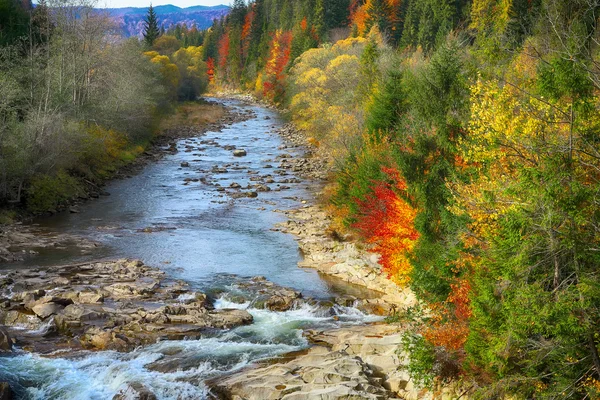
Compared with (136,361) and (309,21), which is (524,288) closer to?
(136,361)

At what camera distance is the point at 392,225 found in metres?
Result: 25.1

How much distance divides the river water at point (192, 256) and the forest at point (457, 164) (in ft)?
11.2

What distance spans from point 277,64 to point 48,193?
77.8m

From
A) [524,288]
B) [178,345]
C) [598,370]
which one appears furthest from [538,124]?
[178,345]

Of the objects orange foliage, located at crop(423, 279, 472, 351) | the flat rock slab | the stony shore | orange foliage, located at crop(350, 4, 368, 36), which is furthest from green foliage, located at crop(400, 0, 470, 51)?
orange foliage, located at crop(423, 279, 472, 351)

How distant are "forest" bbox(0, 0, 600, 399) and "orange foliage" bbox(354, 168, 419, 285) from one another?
85 millimetres

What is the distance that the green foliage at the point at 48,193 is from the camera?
34031 millimetres

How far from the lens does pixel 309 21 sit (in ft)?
338

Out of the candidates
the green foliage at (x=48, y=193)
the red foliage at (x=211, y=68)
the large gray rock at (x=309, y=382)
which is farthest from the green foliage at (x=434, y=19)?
the red foliage at (x=211, y=68)

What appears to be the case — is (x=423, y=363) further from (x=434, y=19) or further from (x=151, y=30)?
(x=151, y=30)

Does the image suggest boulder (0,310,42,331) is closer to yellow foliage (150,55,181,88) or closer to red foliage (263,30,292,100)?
yellow foliage (150,55,181,88)

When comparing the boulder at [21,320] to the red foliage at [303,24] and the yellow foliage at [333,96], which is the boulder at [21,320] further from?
the red foliage at [303,24]

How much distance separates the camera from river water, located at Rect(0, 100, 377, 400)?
1656cm

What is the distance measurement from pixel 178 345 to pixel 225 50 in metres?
140
